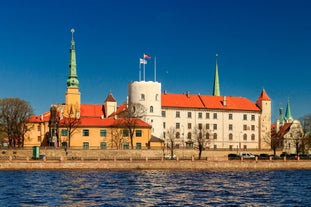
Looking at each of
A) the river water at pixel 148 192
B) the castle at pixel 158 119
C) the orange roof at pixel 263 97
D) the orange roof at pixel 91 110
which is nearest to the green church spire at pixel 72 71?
the castle at pixel 158 119

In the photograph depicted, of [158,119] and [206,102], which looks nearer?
[158,119]

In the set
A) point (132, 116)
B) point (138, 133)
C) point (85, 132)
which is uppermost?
point (132, 116)

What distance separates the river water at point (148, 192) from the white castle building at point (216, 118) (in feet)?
189

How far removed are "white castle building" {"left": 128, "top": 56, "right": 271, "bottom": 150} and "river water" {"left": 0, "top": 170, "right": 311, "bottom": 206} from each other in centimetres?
5762

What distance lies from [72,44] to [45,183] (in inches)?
2663

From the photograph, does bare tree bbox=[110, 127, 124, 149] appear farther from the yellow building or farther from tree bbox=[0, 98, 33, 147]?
tree bbox=[0, 98, 33, 147]

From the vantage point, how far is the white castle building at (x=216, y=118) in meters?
118

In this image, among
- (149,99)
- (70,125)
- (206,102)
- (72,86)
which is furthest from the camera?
(206,102)

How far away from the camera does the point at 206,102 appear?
124375mm

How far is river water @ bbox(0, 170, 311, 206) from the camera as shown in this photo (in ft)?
128

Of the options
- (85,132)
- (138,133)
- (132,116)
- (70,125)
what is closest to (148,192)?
(70,125)

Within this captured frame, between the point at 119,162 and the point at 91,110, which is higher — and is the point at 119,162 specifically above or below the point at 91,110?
below

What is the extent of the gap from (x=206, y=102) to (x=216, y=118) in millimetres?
4620

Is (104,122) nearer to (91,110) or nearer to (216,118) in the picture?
(91,110)
